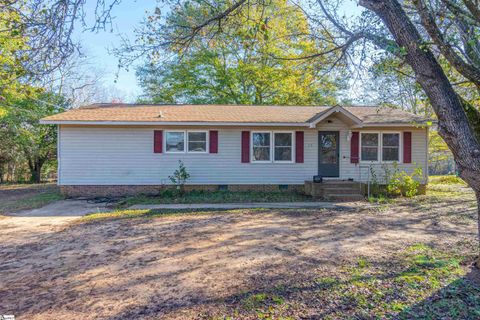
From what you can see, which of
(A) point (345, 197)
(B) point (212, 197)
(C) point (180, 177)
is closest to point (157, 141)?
(C) point (180, 177)

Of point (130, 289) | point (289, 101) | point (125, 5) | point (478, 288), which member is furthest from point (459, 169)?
point (289, 101)

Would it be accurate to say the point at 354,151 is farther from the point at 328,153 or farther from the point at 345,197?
the point at 345,197

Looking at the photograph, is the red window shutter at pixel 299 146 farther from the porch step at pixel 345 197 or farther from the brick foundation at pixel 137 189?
the porch step at pixel 345 197

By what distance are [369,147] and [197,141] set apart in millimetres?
6877

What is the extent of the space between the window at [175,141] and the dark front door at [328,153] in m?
5.45

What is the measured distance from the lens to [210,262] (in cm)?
414

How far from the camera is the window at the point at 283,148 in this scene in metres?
11.2

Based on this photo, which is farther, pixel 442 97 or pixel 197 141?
pixel 197 141

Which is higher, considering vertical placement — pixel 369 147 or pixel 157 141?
pixel 157 141

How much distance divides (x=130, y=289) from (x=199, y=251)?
1.43 meters

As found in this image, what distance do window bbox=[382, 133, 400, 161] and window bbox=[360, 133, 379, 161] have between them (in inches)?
12.3

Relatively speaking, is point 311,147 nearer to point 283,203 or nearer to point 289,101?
point 283,203

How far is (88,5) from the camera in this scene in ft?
14.3

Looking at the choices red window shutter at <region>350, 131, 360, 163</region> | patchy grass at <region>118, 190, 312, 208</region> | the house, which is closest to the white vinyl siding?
the house
